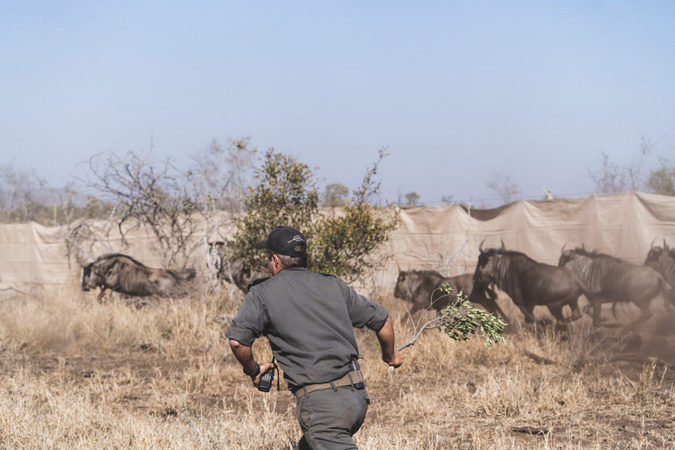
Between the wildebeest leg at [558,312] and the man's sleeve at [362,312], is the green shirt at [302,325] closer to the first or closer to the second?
the man's sleeve at [362,312]

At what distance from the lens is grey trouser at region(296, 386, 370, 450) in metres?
3.60

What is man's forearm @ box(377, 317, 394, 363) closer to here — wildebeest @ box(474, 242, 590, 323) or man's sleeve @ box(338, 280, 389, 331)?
man's sleeve @ box(338, 280, 389, 331)

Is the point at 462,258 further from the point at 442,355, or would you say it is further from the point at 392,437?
the point at 392,437

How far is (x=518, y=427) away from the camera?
5.99 meters

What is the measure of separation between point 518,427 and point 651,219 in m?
5.37

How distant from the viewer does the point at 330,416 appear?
3615 mm

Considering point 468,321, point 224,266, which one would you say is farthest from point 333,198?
point 468,321

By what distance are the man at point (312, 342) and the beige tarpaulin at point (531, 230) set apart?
7.43 metres

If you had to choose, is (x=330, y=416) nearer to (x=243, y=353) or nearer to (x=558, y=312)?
(x=243, y=353)

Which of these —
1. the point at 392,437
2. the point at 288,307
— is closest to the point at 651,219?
the point at 392,437

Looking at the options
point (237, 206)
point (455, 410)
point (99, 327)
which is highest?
point (237, 206)

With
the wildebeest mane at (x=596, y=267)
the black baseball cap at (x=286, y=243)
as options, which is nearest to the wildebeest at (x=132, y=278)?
the wildebeest mane at (x=596, y=267)

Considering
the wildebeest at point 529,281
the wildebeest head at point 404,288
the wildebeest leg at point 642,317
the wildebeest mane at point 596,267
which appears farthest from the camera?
the wildebeest head at point 404,288

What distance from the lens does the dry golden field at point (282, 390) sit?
555cm
